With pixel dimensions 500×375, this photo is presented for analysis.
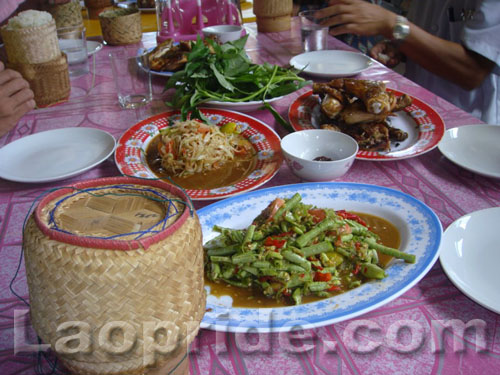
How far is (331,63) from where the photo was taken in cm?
238

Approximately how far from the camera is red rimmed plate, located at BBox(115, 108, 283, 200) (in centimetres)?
130

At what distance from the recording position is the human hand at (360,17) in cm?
263

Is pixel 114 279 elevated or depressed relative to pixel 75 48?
elevated

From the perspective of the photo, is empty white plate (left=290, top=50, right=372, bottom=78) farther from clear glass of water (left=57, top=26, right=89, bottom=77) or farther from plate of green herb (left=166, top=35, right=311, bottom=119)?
clear glass of water (left=57, top=26, right=89, bottom=77)

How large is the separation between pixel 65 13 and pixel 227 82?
2.01 meters

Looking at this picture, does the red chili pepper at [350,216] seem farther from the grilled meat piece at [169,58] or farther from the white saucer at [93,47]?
the white saucer at [93,47]

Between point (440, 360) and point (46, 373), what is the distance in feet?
2.38

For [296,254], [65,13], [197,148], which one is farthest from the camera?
[65,13]

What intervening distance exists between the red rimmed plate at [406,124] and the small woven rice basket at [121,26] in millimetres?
1539

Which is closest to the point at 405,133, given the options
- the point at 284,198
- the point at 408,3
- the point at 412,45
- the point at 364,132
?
the point at 364,132

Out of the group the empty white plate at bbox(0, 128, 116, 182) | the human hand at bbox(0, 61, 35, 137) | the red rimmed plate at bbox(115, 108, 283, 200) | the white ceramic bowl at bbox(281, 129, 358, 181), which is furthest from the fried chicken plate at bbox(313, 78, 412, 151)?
the human hand at bbox(0, 61, 35, 137)

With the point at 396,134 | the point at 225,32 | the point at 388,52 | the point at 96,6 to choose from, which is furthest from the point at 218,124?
the point at 96,6

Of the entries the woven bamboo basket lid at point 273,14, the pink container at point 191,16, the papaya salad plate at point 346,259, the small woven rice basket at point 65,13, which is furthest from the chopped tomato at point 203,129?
the small woven rice basket at point 65,13

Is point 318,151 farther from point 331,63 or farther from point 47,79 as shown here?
point 47,79
